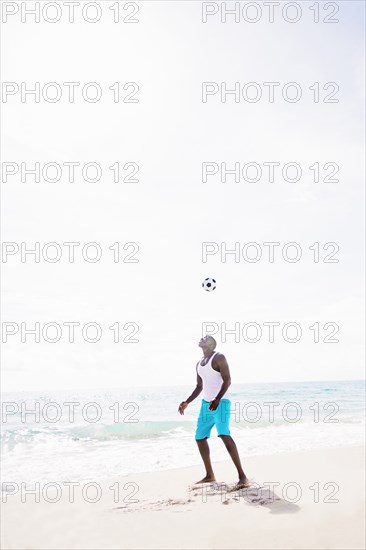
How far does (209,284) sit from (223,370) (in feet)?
5.41

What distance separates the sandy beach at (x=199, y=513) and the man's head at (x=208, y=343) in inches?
78.1

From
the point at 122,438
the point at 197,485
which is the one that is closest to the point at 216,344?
the point at 197,485

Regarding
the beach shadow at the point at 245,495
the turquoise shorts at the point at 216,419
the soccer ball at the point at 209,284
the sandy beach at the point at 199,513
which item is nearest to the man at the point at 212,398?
the turquoise shorts at the point at 216,419

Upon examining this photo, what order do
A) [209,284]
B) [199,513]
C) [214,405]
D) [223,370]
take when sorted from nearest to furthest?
[199,513] → [214,405] → [223,370] → [209,284]

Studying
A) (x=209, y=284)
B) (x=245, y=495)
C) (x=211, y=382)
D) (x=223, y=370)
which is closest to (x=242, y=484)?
(x=245, y=495)

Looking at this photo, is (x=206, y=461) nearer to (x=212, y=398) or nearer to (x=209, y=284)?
(x=212, y=398)

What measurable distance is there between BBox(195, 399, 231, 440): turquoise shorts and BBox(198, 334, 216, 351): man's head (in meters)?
0.80

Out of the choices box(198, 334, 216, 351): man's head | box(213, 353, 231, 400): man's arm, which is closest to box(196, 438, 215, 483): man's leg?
box(213, 353, 231, 400): man's arm

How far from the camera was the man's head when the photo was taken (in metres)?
7.78

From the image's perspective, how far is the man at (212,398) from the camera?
7.37 m

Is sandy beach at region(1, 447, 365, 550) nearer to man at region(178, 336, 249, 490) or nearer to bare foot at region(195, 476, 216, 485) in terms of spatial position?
bare foot at region(195, 476, 216, 485)

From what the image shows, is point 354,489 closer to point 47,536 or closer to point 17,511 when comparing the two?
point 47,536

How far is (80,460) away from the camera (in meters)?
11.2

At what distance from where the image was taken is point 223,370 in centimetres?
753
